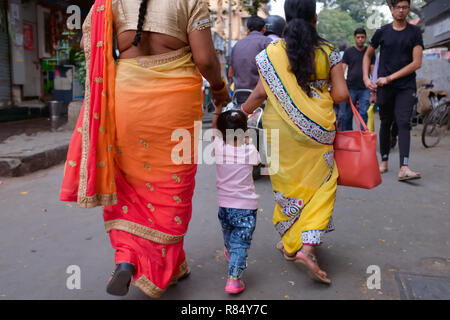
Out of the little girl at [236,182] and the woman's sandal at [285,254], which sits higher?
the little girl at [236,182]

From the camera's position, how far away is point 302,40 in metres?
2.67

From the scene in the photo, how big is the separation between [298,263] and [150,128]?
3.82 ft

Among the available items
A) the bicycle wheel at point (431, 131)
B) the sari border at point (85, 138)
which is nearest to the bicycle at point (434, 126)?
the bicycle wheel at point (431, 131)

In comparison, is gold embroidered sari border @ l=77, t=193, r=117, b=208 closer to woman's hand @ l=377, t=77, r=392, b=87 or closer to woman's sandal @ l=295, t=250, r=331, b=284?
woman's sandal @ l=295, t=250, r=331, b=284

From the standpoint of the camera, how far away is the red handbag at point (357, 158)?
9.21ft

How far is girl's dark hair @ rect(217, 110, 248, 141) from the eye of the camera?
8.68ft

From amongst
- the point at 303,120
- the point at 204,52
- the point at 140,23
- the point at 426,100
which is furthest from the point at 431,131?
the point at 140,23

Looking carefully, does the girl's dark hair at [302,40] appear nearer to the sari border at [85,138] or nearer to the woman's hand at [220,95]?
the woman's hand at [220,95]

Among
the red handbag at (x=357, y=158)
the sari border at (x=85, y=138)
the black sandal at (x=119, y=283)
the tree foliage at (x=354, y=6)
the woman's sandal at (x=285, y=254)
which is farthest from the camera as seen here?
the tree foliage at (x=354, y=6)

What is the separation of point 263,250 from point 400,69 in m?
3.10

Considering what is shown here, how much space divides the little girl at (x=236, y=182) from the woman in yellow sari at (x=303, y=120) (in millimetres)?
250

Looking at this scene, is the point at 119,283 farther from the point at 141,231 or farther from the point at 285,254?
the point at 285,254

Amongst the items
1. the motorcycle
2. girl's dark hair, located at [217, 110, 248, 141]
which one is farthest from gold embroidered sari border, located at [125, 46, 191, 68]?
the motorcycle
